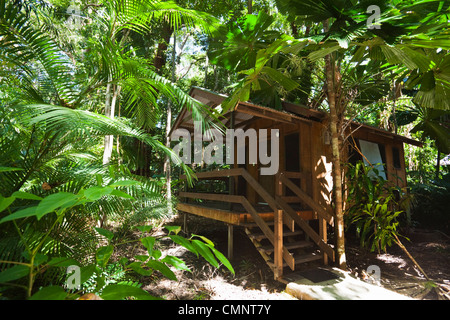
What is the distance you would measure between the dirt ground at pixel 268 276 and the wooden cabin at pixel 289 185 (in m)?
0.43

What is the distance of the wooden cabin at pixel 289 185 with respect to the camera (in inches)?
177

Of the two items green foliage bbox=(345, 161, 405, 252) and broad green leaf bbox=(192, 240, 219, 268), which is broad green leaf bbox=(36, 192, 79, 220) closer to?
broad green leaf bbox=(192, 240, 219, 268)

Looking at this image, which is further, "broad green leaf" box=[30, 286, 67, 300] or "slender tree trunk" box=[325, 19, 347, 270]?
"slender tree trunk" box=[325, 19, 347, 270]

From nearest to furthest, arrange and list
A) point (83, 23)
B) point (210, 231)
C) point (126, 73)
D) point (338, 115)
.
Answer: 1. point (126, 73)
2. point (338, 115)
3. point (210, 231)
4. point (83, 23)

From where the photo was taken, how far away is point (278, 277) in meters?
3.93

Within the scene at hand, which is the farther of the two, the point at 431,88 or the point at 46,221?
the point at 431,88

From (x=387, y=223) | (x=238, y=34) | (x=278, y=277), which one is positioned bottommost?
(x=278, y=277)

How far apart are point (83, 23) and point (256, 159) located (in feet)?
32.1

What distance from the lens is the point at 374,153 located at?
25.4 ft

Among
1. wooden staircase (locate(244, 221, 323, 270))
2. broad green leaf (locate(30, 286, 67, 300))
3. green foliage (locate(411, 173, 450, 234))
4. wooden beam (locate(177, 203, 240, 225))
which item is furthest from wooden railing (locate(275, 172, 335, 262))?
green foliage (locate(411, 173, 450, 234))

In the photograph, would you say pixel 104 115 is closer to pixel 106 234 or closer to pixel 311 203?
pixel 106 234

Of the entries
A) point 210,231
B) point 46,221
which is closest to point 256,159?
point 210,231

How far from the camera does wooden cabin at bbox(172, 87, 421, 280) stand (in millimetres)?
4496
